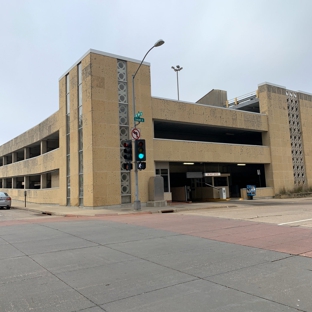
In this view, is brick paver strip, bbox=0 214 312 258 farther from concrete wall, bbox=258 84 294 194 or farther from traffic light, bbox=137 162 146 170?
concrete wall, bbox=258 84 294 194

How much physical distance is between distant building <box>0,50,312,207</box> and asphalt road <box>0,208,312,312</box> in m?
13.1

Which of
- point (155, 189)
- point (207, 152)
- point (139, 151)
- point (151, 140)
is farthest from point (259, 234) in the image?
point (207, 152)

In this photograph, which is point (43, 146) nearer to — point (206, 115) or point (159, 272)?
point (206, 115)

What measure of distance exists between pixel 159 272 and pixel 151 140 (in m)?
19.3

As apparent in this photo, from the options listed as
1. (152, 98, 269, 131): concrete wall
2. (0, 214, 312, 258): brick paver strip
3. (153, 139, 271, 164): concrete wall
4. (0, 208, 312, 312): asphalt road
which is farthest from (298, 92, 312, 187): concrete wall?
(0, 208, 312, 312): asphalt road

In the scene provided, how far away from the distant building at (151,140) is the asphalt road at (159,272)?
13.1 metres

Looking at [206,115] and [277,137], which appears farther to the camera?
[277,137]

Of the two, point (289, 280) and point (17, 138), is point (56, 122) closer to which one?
point (17, 138)

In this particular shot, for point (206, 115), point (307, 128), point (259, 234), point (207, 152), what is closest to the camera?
point (259, 234)

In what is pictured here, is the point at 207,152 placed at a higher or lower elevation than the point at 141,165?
higher

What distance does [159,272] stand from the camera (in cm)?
592

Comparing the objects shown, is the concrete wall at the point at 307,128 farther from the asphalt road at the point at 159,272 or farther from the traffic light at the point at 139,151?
the asphalt road at the point at 159,272

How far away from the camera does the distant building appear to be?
2269 cm

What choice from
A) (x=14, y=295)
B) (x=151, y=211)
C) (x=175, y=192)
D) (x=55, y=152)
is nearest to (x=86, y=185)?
(x=151, y=211)
